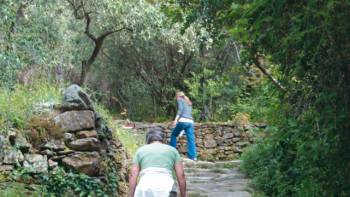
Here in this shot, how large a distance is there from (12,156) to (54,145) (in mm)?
704

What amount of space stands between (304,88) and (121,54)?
15.5 m

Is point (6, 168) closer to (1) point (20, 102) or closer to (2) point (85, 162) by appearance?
(2) point (85, 162)

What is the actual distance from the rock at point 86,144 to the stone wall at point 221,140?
7.45 metres

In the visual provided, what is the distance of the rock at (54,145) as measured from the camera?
7.85 meters

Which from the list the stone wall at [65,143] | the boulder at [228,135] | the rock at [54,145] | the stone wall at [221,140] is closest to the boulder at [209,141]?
the stone wall at [221,140]

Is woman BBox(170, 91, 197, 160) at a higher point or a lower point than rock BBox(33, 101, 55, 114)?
lower

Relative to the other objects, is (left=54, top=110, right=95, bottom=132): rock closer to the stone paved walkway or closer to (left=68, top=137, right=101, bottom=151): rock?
(left=68, top=137, right=101, bottom=151): rock

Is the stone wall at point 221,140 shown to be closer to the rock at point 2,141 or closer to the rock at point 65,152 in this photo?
the rock at point 65,152

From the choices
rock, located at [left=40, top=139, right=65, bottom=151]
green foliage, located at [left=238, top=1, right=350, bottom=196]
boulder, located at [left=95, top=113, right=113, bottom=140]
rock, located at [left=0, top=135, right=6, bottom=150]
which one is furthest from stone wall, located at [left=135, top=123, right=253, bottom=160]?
green foliage, located at [left=238, top=1, right=350, bottom=196]

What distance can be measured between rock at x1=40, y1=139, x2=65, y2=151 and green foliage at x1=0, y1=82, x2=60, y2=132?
0.42m

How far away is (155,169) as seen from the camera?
5.18 m

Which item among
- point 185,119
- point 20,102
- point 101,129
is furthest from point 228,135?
point 20,102

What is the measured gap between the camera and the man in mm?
5047

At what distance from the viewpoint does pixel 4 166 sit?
728 cm
